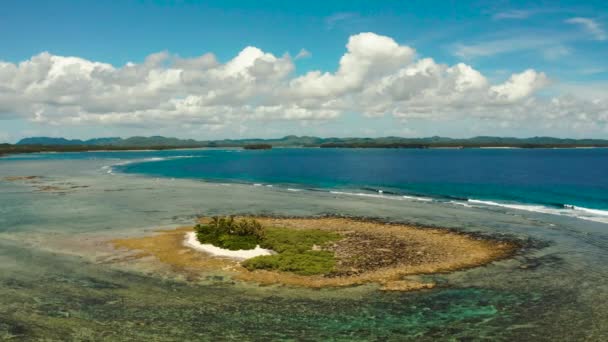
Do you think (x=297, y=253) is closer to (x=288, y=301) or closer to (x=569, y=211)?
(x=288, y=301)

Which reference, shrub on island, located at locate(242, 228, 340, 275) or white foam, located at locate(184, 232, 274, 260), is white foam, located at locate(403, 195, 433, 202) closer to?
shrub on island, located at locate(242, 228, 340, 275)

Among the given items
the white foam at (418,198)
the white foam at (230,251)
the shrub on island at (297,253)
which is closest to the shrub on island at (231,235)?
the white foam at (230,251)

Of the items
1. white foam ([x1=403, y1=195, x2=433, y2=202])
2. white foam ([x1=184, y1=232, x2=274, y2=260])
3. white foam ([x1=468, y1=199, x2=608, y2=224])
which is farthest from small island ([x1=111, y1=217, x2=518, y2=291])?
white foam ([x1=403, y1=195, x2=433, y2=202])

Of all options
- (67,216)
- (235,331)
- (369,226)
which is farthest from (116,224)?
(235,331)

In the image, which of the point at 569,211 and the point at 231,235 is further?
the point at 569,211

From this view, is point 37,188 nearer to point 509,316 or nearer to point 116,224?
point 116,224

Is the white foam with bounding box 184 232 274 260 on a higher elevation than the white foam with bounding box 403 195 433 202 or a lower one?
lower

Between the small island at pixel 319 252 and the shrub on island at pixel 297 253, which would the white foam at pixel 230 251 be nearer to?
the small island at pixel 319 252

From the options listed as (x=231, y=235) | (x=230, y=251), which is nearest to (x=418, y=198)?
(x=231, y=235)
